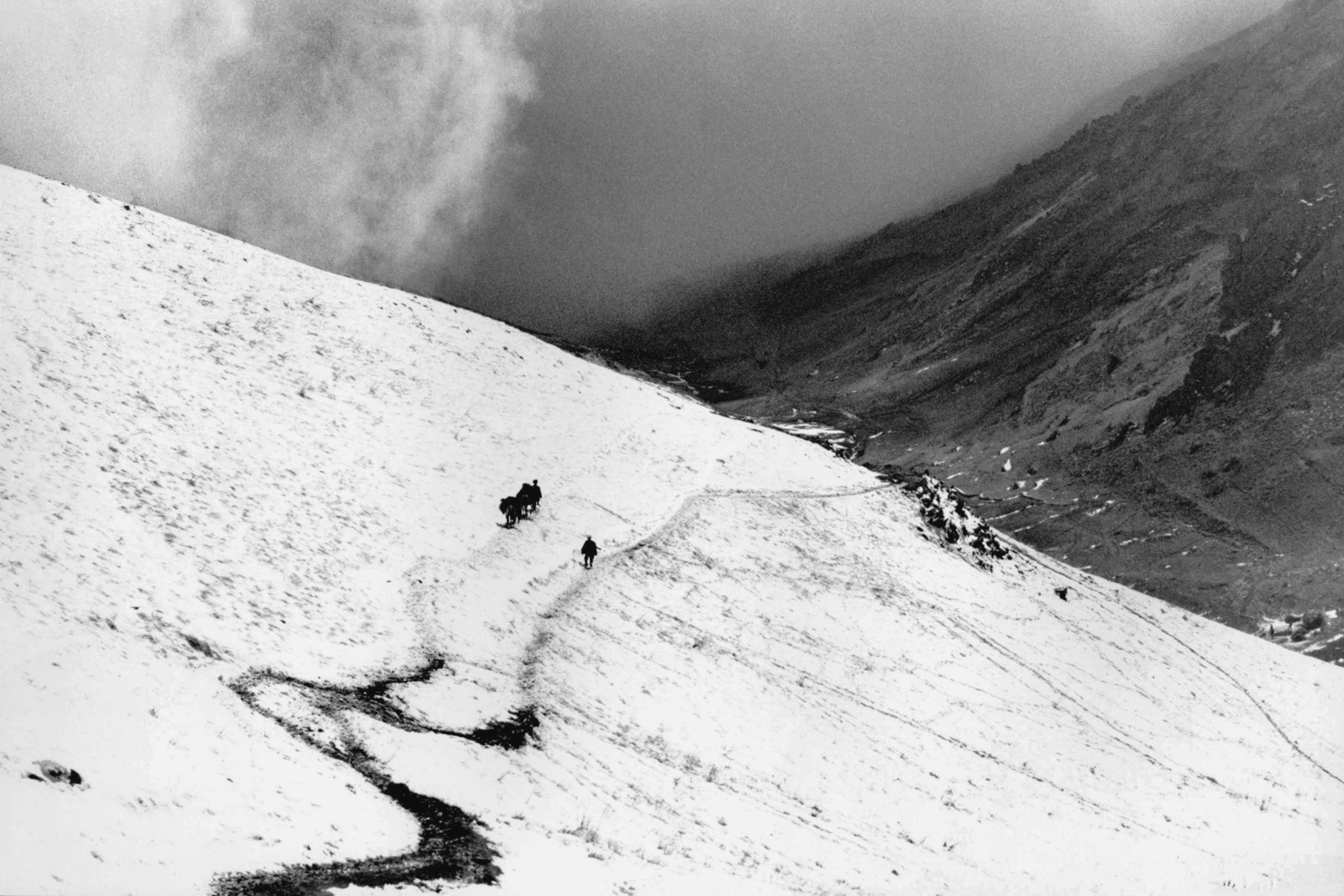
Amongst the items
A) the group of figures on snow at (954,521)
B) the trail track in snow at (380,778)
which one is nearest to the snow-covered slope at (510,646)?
the trail track in snow at (380,778)

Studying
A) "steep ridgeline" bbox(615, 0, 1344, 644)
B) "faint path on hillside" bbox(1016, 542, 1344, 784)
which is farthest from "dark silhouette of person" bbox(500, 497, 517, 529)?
"steep ridgeline" bbox(615, 0, 1344, 644)

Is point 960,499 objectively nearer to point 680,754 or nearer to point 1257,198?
point 680,754

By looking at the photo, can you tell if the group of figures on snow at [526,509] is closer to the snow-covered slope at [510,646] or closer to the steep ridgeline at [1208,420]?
the snow-covered slope at [510,646]

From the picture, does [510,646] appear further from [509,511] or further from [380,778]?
[380,778]

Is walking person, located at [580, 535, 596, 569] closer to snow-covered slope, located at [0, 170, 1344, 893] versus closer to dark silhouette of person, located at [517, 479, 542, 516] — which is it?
snow-covered slope, located at [0, 170, 1344, 893]

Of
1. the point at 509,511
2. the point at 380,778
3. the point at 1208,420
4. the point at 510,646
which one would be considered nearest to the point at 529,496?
the point at 509,511

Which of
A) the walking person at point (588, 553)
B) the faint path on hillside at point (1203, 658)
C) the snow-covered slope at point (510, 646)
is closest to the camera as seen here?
the snow-covered slope at point (510, 646)

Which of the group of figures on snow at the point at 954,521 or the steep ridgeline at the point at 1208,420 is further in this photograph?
the steep ridgeline at the point at 1208,420
